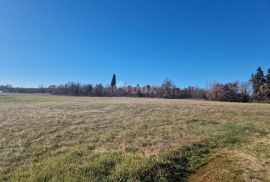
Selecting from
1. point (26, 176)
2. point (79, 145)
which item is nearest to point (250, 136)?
point (79, 145)

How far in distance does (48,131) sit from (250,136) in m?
11.6

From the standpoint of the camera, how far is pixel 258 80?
76.8 metres

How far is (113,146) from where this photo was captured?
10.1 meters

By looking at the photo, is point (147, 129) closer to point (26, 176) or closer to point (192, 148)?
point (192, 148)

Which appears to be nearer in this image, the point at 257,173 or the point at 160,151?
the point at 257,173

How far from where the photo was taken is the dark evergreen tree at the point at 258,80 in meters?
76.1

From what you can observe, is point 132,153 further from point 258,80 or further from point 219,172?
point 258,80

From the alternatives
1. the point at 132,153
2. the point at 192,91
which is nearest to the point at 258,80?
the point at 192,91

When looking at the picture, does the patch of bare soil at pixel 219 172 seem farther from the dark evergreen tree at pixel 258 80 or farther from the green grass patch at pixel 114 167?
the dark evergreen tree at pixel 258 80

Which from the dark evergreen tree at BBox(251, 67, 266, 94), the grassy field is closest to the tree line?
the dark evergreen tree at BBox(251, 67, 266, 94)

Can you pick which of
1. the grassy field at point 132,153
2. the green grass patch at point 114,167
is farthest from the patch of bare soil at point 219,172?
the green grass patch at point 114,167

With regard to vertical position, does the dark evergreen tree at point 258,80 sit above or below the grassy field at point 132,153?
above

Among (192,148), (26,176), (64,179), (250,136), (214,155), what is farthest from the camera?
(250,136)

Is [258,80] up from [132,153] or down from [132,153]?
up
